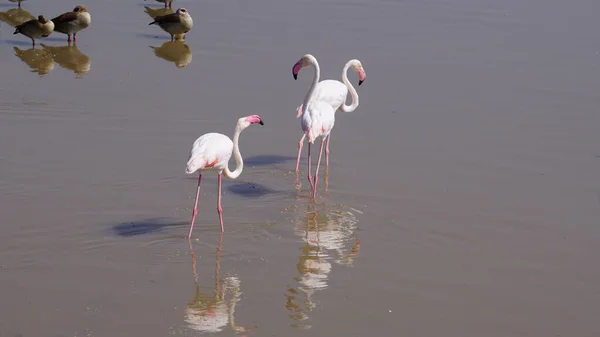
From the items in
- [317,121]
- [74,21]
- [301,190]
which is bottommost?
[301,190]

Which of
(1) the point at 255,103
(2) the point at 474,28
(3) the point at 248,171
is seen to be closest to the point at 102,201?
(3) the point at 248,171

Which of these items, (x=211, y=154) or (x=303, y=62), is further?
(x=303, y=62)

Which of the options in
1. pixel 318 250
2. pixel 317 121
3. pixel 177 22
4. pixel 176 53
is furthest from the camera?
pixel 177 22

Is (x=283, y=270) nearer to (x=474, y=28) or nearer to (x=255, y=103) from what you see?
(x=255, y=103)

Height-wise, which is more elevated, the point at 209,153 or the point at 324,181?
the point at 209,153

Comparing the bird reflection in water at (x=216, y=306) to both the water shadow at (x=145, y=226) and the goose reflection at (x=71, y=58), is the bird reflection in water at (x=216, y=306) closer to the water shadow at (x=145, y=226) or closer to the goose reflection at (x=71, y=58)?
the water shadow at (x=145, y=226)

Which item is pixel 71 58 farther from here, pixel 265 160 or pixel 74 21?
pixel 265 160

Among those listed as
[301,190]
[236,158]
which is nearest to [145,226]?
[236,158]

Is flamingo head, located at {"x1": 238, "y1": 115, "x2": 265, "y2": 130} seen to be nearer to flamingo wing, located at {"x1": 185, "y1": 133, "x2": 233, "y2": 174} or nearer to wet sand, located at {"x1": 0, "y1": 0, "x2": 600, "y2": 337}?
flamingo wing, located at {"x1": 185, "y1": 133, "x2": 233, "y2": 174}

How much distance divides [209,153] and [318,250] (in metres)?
1.29

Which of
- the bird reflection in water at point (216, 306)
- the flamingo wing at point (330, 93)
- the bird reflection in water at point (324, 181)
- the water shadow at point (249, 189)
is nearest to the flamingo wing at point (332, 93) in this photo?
the flamingo wing at point (330, 93)

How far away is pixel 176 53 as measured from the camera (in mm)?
14820

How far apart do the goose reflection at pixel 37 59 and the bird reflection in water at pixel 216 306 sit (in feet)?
23.2

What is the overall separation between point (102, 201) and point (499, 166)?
4.35 m
